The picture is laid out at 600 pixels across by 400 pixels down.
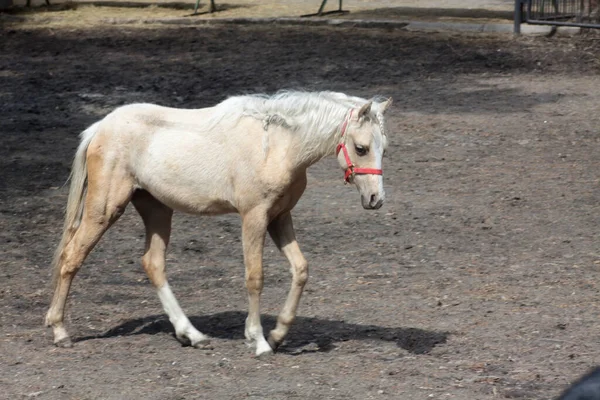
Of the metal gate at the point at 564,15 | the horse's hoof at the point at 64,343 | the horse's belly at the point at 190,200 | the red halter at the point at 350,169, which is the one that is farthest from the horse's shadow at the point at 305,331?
the metal gate at the point at 564,15

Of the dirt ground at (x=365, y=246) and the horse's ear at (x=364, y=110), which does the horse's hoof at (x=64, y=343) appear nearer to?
the dirt ground at (x=365, y=246)

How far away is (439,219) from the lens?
26.0 feet

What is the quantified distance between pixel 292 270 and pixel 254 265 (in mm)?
201

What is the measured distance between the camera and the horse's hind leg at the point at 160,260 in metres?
5.56

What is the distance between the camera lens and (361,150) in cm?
507

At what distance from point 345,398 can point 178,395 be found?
2.55 ft

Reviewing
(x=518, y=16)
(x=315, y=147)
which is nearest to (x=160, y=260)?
(x=315, y=147)

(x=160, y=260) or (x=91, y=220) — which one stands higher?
(x=91, y=220)

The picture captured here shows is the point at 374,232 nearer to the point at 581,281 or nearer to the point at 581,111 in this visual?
the point at 581,281

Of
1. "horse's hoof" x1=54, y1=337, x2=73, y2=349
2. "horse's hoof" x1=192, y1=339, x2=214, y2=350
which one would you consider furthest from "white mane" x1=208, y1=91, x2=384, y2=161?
"horse's hoof" x1=54, y1=337, x2=73, y2=349

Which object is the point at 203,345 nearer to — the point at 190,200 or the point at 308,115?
the point at 190,200

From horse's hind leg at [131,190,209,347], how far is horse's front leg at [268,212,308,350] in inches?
17.2

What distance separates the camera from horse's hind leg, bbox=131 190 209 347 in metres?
5.56

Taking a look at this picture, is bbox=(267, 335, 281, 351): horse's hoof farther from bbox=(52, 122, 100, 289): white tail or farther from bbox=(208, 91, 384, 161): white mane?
bbox=(52, 122, 100, 289): white tail
